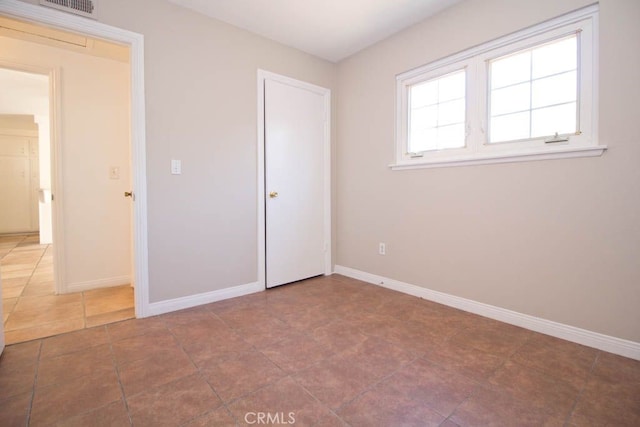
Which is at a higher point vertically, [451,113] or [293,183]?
[451,113]

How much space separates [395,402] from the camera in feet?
4.39

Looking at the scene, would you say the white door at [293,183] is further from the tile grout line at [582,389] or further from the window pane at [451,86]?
the tile grout line at [582,389]

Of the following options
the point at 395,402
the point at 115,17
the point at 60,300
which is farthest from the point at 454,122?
the point at 60,300

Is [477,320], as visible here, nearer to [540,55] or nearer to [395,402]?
[395,402]

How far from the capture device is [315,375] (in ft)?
5.05

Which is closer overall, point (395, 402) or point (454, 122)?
point (395, 402)

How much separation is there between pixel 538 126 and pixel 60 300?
416 cm

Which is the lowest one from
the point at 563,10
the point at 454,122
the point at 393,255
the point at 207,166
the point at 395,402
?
the point at 395,402

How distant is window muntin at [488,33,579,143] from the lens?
191 cm

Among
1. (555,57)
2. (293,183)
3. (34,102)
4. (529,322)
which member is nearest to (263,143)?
(293,183)

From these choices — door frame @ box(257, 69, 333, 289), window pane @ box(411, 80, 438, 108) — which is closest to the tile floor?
door frame @ box(257, 69, 333, 289)

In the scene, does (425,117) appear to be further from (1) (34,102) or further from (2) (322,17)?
(1) (34,102)

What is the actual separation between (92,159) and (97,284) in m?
1.28

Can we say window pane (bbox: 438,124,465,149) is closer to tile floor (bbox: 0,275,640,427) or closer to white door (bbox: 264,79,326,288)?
white door (bbox: 264,79,326,288)
